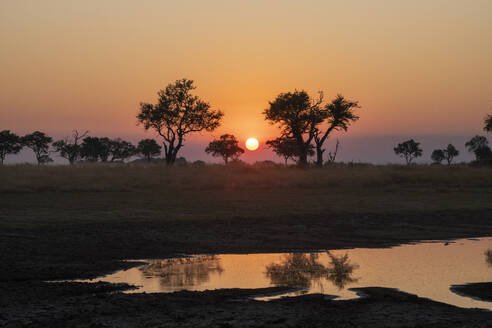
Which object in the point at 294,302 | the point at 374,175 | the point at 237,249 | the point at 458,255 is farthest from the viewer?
the point at 374,175

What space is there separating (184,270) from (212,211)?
13146mm

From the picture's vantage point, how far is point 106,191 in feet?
121

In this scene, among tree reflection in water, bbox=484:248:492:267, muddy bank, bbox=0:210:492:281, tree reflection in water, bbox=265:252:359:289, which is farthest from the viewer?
tree reflection in water, bbox=484:248:492:267

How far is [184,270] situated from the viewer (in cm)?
1431

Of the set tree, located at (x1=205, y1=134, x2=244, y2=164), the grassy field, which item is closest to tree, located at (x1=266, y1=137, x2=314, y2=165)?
tree, located at (x1=205, y1=134, x2=244, y2=164)

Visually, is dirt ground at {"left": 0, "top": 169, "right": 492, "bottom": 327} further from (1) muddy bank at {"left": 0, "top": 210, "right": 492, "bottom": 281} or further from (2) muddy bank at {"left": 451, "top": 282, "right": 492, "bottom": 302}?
(2) muddy bank at {"left": 451, "top": 282, "right": 492, "bottom": 302}

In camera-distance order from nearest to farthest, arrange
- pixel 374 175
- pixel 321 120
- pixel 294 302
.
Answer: pixel 294 302
pixel 374 175
pixel 321 120

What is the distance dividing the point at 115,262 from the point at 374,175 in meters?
31.8

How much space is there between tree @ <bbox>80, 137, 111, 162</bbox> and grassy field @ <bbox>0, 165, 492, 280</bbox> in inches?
2860

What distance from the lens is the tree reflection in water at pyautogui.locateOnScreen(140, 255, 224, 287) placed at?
12844 mm

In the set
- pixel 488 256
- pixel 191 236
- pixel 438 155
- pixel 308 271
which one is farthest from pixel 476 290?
pixel 438 155

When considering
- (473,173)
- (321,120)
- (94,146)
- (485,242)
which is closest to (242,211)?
(485,242)

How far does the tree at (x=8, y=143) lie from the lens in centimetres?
10344

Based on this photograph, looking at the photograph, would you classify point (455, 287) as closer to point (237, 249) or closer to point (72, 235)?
point (237, 249)
